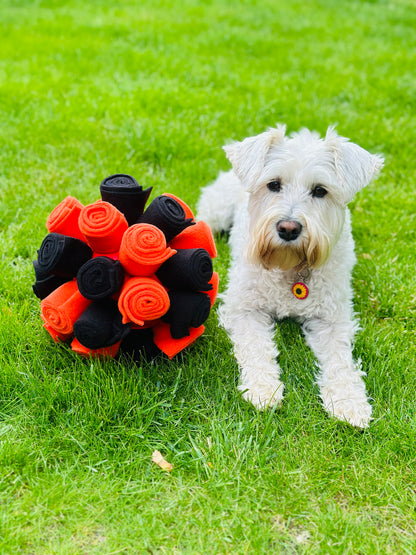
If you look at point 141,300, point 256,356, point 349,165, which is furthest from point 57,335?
point 349,165

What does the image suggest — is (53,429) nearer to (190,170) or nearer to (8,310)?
(8,310)

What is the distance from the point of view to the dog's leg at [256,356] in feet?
10.4

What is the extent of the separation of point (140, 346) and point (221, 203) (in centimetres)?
218

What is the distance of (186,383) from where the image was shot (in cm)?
323

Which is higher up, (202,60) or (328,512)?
(202,60)

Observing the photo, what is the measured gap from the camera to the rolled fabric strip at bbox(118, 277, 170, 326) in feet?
9.18

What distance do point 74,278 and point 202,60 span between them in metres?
6.51

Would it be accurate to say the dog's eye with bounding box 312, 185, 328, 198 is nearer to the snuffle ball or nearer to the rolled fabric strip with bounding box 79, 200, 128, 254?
the snuffle ball

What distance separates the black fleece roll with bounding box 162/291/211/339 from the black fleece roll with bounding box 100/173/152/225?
0.56 meters

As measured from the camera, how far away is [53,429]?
9.39 ft

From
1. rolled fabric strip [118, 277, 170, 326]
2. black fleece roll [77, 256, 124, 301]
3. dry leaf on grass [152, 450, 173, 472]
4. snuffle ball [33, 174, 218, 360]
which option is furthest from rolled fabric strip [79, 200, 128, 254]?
dry leaf on grass [152, 450, 173, 472]

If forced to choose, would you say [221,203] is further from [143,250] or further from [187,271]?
[143,250]

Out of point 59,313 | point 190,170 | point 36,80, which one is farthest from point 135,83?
point 59,313

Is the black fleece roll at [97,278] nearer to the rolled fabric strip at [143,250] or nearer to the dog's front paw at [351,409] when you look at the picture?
the rolled fabric strip at [143,250]
